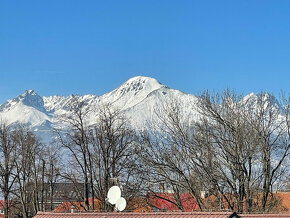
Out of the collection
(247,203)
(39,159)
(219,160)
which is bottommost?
(247,203)

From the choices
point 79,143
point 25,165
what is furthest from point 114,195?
point 25,165

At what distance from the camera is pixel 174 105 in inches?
1662

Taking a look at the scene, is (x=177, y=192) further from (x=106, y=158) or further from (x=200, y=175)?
(x=106, y=158)

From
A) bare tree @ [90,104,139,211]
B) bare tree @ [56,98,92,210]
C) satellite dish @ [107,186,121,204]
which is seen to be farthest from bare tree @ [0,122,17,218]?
satellite dish @ [107,186,121,204]

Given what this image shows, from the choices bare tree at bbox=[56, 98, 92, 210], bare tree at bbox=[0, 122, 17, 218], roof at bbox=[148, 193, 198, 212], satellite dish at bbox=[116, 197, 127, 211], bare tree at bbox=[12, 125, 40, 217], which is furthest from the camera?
bare tree at bbox=[12, 125, 40, 217]

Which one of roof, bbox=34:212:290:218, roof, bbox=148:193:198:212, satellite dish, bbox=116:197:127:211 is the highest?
roof, bbox=148:193:198:212

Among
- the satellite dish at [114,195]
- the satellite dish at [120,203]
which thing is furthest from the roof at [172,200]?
the satellite dish at [120,203]

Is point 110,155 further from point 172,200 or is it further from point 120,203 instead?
point 120,203

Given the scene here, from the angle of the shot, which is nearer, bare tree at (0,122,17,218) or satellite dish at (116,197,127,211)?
satellite dish at (116,197,127,211)

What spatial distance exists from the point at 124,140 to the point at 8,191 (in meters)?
12.9

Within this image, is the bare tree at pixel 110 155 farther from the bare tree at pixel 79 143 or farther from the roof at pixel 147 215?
the roof at pixel 147 215

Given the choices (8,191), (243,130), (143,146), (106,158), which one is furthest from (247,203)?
(8,191)

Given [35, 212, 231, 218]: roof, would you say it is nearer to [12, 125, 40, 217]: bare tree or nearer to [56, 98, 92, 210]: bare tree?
[56, 98, 92, 210]: bare tree

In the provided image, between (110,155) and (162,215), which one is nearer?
(162,215)
